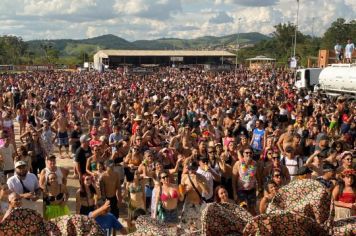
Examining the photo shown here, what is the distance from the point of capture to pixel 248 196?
728 cm

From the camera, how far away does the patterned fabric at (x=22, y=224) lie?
2600 mm

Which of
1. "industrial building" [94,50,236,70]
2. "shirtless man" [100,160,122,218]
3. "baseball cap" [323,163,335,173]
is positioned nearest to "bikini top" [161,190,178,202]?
"shirtless man" [100,160,122,218]

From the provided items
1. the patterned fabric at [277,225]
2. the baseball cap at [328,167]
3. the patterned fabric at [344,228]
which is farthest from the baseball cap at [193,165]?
the patterned fabric at [277,225]

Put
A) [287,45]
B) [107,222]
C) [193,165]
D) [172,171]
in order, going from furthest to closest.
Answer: [287,45]
[172,171]
[193,165]
[107,222]

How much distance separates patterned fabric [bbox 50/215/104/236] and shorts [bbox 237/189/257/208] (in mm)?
4697

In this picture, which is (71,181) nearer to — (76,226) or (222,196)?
(222,196)

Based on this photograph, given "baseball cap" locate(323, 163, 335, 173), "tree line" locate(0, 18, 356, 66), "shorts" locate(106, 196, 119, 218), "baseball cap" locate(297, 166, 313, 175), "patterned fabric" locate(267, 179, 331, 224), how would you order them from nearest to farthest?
"patterned fabric" locate(267, 179, 331, 224), "shorts" locate(106, 196, 119, 218), "baseball cap" locate(323, 163, 335, 173), "baseball cap" locate(297, 166, 313, 175), "tree line" locate(0, 18, 356, 66)

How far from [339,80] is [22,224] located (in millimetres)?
23037

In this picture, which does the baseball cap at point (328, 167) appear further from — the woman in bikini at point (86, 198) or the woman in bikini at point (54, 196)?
the woman in bikini at point (54, 196)

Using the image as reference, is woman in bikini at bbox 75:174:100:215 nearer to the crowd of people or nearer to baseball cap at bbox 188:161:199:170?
the crowd of people

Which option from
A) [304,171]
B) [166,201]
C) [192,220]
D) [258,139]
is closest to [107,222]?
[166,201]

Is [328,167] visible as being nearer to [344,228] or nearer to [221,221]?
[344,228]

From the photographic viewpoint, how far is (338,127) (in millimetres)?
12672

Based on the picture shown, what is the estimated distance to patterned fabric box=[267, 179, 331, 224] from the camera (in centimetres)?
300
